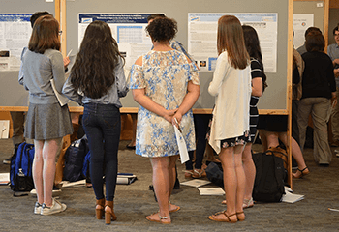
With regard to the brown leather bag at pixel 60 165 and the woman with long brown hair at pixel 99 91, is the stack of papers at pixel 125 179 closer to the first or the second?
the brown leather bag at pixel 60 165

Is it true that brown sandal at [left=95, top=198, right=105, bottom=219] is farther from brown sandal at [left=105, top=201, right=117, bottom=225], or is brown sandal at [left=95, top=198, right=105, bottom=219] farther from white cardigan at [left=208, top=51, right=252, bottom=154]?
white cardigan at [left=208, top=51, right=252, bottom=154]

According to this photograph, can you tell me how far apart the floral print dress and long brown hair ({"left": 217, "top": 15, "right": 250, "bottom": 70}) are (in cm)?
28

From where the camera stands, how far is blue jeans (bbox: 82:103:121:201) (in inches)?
120

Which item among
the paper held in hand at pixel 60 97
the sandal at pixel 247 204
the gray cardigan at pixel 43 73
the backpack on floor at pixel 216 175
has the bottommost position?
the sandal at pixel 247 204

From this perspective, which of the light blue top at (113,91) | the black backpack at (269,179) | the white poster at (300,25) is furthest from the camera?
the white poster at (300,25)

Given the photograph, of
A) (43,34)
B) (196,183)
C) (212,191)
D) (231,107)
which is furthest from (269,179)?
(43,34)

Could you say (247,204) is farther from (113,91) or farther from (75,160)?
(75,160)

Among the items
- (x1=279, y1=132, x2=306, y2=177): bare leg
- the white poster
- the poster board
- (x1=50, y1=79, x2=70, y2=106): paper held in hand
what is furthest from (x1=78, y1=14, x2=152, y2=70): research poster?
the white poster

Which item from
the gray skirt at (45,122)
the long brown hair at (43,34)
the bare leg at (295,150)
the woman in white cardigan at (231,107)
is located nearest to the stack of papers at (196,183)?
the bare leg at (295,150)

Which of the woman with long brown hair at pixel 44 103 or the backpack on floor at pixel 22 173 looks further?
the backpack on floor at pixel 22 173

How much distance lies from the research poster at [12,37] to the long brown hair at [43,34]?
3.62 ft

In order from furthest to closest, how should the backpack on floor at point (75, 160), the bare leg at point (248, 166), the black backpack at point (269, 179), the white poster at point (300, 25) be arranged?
the white poster at point (300, 25) → the backpack on floor at point (75, 160) → the black backpack at point (269, 179) → the bare leg at point (248, 166)

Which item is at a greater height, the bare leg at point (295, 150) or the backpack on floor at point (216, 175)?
the bare leg at point (295, 150)

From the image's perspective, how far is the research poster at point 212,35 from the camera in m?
4.08
